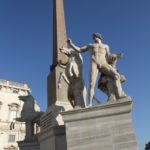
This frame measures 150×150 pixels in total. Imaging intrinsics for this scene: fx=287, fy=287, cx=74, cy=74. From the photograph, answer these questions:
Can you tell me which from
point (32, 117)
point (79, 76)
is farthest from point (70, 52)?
point (32, 117)

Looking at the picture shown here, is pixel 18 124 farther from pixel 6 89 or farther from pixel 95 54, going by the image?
pixel 95 54

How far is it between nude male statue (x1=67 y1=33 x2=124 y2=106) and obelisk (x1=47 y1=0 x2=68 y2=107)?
6.66ft

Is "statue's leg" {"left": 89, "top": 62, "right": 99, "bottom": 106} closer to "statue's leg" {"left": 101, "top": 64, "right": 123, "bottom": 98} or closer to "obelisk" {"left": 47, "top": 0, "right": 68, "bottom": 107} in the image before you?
"statue's leg" {"left": 101, "top": 64, "right": 123, "bottom": 98}

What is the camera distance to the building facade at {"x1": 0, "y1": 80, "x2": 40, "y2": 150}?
44.0 metres

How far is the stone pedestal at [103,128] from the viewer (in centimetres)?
777

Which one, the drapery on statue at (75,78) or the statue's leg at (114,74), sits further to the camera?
the drapery on statue at (75,78)

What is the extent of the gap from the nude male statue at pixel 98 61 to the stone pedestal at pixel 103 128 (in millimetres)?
500

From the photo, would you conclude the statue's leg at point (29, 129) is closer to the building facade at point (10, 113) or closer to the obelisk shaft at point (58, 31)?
the obelisk shaft at point (58, 31)

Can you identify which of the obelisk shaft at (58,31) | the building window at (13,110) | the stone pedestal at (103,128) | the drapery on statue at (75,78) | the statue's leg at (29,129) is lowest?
the stone pedestal at (103,128)

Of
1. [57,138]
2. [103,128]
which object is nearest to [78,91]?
[57,138]

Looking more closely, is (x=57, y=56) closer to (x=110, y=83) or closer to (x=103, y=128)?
(x=110, y=83)

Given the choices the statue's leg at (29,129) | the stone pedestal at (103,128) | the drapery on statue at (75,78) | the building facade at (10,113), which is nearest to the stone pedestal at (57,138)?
the drapery on statue at (75,78)

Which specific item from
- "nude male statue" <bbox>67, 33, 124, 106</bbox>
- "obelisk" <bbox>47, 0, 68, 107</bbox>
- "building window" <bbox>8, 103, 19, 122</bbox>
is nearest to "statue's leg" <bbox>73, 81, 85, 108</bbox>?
"nude male statue" <bbox>67, 33, 124, 106</bbox>

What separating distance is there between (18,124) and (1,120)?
2817mm
